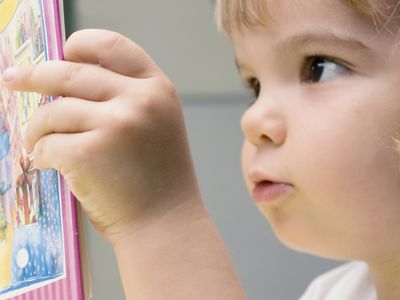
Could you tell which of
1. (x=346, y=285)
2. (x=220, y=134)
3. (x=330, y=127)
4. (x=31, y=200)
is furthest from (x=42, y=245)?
(x=220, y=134)

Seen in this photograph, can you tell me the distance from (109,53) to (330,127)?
19cm

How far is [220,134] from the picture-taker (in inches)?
41.9

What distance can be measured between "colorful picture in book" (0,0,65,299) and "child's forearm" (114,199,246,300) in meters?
0.06

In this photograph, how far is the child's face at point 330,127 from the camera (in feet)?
1.68

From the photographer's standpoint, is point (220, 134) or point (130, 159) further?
point (220, 134)

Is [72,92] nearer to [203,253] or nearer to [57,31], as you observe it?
[57,31]

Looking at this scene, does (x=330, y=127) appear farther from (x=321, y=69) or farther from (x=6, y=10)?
(x=6, y=10)

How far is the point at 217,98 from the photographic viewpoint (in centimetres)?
106

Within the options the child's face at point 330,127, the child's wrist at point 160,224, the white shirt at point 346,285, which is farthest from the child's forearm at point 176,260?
the white shirt at point 346,285

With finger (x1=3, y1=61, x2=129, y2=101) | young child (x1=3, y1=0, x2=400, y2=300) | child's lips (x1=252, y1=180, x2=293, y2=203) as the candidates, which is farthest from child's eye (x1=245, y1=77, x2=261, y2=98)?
finger (x1=3, y1=61, x2=129, y2=101)

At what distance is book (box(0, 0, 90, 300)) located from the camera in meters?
0.40

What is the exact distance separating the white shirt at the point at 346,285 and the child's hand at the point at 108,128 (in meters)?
0.38

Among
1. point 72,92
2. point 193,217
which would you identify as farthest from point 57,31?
point 193,217

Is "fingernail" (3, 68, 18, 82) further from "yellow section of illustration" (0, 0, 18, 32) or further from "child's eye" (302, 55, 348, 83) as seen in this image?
"child's eye" (302, 55, 348, 83)
